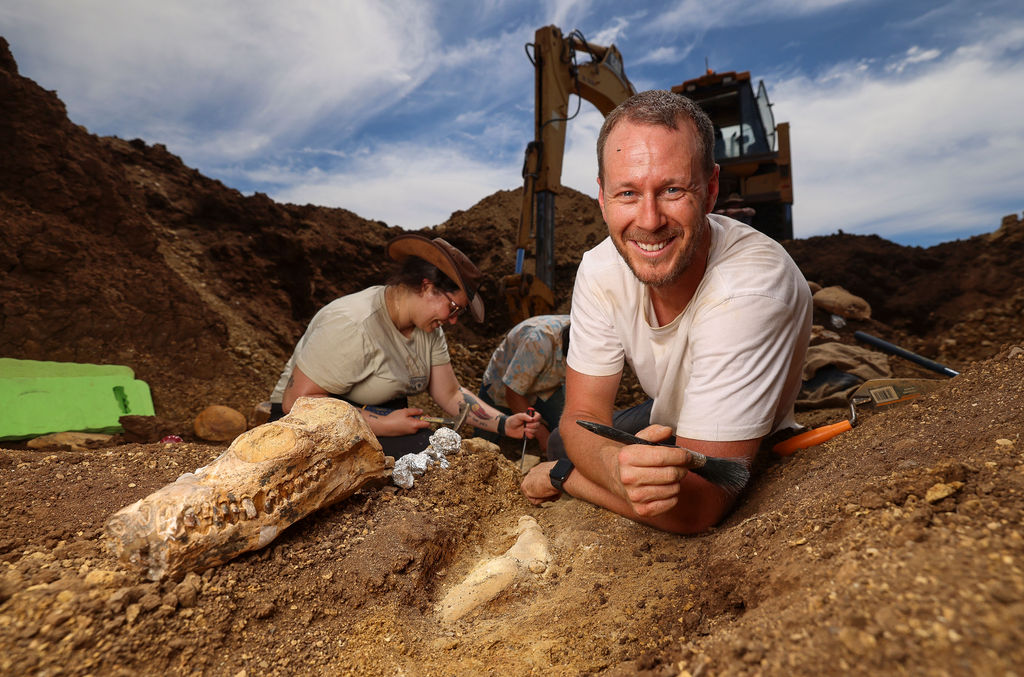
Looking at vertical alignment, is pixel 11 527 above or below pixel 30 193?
below

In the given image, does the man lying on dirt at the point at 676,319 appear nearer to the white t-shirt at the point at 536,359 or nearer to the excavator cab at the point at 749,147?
the white t-shirt at the point at 536,359

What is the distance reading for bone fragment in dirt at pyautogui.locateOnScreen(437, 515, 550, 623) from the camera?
70.5 inches

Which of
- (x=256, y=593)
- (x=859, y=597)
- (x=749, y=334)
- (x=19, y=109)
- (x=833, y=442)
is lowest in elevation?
(x=256, y=593)

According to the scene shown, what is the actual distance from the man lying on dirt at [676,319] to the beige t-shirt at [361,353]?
148 cm

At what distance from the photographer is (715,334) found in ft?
5.82

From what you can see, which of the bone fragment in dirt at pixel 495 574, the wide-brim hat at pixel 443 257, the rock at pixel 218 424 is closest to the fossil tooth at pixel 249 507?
the bone fragment in dirt at pixel 495 574

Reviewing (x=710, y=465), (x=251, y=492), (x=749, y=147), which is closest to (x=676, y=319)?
(x=710, y=465)

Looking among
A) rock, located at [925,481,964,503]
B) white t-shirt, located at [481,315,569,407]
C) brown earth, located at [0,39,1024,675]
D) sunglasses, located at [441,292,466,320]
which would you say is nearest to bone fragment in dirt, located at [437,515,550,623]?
brown earth, located at [0,39,1024,675]

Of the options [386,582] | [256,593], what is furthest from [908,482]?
[256,593]

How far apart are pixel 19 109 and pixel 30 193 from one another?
92cm

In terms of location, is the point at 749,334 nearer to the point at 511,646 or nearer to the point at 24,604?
the point at 511,646

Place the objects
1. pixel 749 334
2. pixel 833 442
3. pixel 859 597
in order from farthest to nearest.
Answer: pixel 833 442 < pixel 749 334 < pixel 859 597

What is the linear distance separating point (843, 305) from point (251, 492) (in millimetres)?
7613

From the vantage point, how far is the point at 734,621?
121cm
